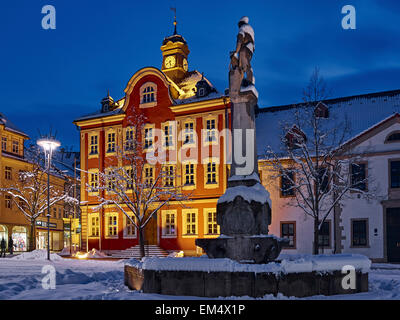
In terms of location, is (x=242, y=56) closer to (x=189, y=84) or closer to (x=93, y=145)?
(x=189, y=84)

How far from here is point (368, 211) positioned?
27688mm

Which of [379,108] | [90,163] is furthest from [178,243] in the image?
[379,108]

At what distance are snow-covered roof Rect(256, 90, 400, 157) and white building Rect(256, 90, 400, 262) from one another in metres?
0.11

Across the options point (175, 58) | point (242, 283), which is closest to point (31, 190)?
point (175, 58)

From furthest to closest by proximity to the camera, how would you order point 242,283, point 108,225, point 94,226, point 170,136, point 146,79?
point 94,226, point 108,225, point 146,79, point 170,136, point 242,283

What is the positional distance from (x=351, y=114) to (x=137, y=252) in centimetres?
1824

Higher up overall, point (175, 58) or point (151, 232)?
point (175, 58)

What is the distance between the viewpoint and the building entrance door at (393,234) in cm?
2683

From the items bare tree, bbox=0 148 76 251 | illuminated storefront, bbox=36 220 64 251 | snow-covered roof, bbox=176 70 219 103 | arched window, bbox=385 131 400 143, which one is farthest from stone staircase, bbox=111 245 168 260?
illuminated storefront, bbox=36 220 64 251

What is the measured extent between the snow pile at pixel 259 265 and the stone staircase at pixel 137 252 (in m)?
22.4

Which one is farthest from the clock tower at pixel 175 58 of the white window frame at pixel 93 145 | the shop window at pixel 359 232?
the shop window at pixel 359 232

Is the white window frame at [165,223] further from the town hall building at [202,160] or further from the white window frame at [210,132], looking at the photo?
the white window frame at [210,132]
